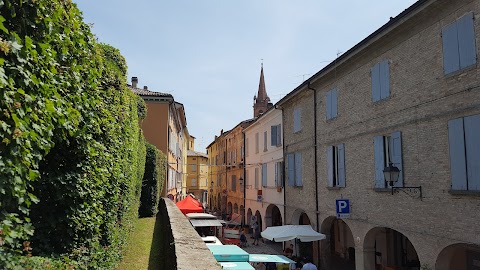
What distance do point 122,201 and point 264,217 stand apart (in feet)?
71.0

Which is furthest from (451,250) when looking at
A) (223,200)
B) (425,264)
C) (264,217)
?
(223,200)

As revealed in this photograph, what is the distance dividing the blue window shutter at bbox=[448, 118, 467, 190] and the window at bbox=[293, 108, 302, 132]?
12180mm

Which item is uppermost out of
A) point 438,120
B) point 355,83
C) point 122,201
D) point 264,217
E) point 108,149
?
point 355,83

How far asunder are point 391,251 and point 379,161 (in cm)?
590

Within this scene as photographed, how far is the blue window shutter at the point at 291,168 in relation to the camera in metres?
23.3

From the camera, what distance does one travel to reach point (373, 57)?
14609 millimetres

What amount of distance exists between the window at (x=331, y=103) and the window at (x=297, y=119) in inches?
156

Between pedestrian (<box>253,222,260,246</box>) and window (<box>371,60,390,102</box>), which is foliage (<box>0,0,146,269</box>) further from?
pedestrian (<box>253,222,260,246</box>)

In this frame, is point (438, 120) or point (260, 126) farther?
point (260, 126)

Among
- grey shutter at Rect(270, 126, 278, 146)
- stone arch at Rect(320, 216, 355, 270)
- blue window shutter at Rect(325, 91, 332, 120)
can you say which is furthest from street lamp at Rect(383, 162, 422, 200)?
grey shutter at Rect(270, 126, 278, 146)

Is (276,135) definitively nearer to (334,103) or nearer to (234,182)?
(334,103)

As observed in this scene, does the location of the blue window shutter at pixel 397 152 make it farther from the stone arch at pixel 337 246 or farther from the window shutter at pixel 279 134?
the window shutter at pixel 279 134

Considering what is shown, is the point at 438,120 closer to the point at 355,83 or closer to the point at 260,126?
the point at 355,83

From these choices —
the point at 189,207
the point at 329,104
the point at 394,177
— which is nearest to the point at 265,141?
the point at 189,207
